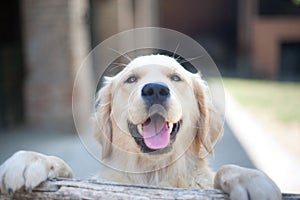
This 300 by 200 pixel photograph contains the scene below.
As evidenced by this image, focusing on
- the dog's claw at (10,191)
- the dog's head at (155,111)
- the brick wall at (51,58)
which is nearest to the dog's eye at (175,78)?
the dog's head at (155,111)

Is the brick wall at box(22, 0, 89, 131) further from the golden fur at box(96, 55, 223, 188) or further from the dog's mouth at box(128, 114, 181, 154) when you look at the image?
the dog's mouth at box(128, 114, 181, 154)

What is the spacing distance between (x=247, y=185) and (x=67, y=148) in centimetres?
474

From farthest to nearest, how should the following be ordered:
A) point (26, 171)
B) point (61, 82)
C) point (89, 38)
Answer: point (89, 38), point (61, 82), point (26, 171)

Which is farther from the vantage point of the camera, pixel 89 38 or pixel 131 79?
pixel 89 38

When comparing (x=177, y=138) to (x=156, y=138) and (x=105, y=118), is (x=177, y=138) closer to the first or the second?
(x=156, y=138)

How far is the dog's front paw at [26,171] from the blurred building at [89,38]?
3125 mm

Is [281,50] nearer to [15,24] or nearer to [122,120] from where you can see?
[15,24]

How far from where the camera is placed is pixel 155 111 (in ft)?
7.18

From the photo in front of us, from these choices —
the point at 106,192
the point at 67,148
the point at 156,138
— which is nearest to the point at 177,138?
the point at 156,138

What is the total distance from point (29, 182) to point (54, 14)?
5.36 metres

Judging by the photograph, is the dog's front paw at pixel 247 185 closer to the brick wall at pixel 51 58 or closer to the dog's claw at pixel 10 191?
the dog's claw at pixel 10 191

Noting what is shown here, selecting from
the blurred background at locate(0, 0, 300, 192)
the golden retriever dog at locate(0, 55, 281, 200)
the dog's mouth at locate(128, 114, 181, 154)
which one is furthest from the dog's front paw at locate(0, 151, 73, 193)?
the blurred background at locate(0, 0, 300, 192)

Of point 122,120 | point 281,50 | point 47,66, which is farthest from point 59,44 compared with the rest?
point 281,50

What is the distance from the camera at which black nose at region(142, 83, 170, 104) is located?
7.08 feet
